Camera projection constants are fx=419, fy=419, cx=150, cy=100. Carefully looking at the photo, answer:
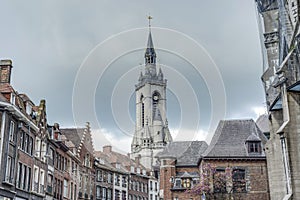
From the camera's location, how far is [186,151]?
54562 millimetres

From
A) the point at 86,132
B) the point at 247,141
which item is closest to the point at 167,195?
the point at 247,141

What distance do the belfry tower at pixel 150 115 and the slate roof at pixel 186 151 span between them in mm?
58361

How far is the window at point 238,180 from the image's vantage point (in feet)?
137

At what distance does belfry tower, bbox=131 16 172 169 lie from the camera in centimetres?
12136

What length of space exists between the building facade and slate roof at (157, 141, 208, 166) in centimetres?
2048

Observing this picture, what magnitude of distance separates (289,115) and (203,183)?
74.9 ft

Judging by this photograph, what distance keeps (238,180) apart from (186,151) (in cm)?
1308

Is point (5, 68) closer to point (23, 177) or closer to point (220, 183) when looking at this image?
point (23, 177)

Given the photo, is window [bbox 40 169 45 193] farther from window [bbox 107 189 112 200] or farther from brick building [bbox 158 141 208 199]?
window [bbox 107 189 112 200]

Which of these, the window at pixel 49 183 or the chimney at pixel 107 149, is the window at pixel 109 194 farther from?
the window at pixel 49 183

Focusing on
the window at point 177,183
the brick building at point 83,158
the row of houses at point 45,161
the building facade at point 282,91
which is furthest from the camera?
the brick building at point 83,158

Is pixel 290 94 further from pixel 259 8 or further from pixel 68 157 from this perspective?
pixel 68 157

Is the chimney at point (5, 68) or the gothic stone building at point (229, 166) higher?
the chimney at point (5, 68)

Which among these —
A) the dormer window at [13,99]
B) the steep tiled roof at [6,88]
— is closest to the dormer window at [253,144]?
the dormer window at [13,99]
